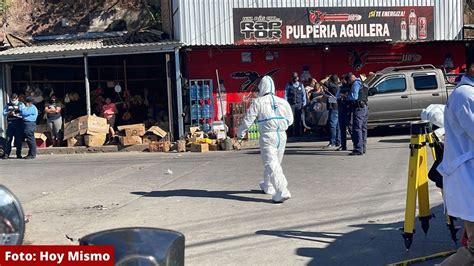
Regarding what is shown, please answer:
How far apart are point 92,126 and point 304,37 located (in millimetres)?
6795

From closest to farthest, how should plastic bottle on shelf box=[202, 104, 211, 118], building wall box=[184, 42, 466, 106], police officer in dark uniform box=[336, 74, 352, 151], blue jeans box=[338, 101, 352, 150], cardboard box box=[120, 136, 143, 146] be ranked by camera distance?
police officer in dark uniform box=[336, 74, 352, 151] → blue jeans box=[338, 101, 352, 150] → cardboard box box=[120, 136, 143, 146] → plastic bottle on shelf box=[202, 104, 211, 118] → building wall box=[184, 42, 466, 106]

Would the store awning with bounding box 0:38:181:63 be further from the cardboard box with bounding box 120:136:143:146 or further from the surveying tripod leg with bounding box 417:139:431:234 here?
the surveying tripod leg with bounding box 417:139:431:234

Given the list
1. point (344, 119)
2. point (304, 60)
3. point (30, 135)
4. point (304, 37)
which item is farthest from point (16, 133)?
point (304, 60)

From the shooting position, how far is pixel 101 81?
2120cm

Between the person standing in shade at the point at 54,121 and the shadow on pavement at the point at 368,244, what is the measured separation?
1242 centimetres

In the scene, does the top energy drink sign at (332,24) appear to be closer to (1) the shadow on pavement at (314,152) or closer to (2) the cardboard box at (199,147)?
(2) the cardboard box at (199,147)

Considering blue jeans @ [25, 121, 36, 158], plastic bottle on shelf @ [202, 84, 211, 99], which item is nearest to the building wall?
plastic bottle on shelf @ [202, 84, 211, 99]

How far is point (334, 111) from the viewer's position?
15523mm

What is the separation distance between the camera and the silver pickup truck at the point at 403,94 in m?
17.8

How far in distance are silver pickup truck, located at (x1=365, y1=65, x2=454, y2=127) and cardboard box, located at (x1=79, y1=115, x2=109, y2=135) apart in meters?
7.54

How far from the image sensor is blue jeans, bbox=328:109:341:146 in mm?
15500

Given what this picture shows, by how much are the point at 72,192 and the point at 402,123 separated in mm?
10388

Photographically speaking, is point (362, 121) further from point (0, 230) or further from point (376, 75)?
point (0, 230)

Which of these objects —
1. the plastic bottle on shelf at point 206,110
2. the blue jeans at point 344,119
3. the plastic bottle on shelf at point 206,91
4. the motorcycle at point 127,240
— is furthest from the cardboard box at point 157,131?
the motorcycle at point 127,240
